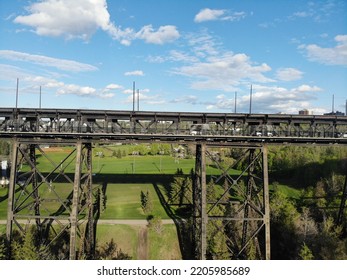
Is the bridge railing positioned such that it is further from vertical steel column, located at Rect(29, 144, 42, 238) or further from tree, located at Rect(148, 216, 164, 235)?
tree, located at Rect(148, 216, 164, 235)

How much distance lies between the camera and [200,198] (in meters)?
22.6

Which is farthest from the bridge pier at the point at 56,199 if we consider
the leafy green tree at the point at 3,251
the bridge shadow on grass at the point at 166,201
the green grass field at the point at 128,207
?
the bridge shadow on grass at the point at 166,201

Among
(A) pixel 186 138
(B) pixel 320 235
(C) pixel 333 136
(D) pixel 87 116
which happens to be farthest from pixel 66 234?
(C) pixel 333 136

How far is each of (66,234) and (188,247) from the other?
1168 centimetres

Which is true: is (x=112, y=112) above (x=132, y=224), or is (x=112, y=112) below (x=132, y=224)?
above

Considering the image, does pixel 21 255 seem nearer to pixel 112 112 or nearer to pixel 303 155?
pixel 112 112

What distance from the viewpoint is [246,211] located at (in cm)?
2233

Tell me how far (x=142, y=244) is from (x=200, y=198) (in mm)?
8256

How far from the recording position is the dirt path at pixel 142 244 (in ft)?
83.4

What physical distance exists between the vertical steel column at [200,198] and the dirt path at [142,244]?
5057 mm

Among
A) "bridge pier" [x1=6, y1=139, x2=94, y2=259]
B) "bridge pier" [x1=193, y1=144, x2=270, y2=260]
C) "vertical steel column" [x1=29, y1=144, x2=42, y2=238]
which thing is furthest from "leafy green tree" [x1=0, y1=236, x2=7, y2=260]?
"bridge pier" [x1=193, y1=144, x2=270, y2=260]

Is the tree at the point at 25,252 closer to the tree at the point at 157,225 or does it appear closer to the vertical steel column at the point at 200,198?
the tree at the point at 157,225

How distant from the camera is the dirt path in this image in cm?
2542

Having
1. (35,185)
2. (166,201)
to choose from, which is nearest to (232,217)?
(166,201)
